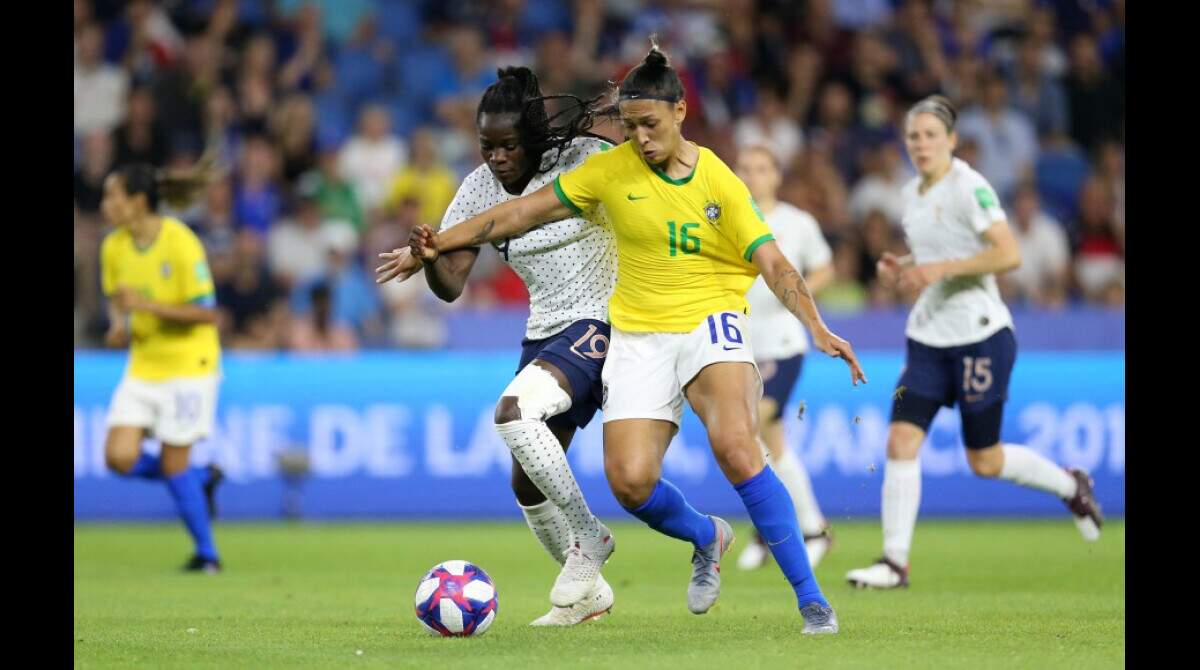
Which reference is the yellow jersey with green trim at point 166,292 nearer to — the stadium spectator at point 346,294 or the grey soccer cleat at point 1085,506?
the stadium spectator at point 346,294

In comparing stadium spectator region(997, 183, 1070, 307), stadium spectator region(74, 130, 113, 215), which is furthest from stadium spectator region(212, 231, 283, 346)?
stadium spectator region(997, 183, 1070, 307)

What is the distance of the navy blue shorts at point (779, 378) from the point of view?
35.0 feet

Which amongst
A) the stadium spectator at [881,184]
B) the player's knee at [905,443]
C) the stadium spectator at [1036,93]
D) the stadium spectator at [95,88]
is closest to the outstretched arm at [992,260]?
the player's knee at [905,443]

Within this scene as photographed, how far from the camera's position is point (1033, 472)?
9695 mm

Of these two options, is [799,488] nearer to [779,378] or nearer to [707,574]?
[779,378]

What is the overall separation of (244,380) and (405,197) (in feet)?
10.5

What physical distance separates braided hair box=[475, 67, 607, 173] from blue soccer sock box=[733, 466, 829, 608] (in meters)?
1.70

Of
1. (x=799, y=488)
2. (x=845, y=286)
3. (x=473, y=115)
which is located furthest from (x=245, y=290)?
(x=799, y=488)

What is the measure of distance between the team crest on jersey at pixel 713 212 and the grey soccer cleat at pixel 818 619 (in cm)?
155

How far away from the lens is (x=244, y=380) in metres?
13.6

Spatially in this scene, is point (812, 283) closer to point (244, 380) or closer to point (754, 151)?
point (754, 151)

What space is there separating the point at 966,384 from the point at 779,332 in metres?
1.71

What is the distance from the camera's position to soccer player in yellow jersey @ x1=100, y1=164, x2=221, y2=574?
10.7m

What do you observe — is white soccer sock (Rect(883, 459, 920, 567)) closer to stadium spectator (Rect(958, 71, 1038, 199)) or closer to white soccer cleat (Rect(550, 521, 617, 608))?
white soccer cleat (Rect(550, 521, 617, 608))
